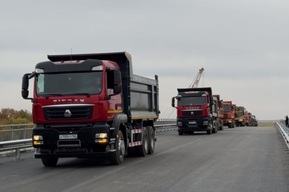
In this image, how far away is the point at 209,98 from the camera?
35750 millimetres

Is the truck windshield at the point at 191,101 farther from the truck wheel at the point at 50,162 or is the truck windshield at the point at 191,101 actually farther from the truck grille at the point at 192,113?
the truck wheel at the point at 50,162

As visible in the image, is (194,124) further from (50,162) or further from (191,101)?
(50,162)

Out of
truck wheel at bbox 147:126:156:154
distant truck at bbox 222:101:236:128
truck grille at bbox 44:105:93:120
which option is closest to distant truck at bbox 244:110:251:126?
distant truck at bbox 222:101:236:128

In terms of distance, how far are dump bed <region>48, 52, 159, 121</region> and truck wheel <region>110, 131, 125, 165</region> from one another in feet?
3.61

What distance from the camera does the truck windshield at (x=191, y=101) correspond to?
35.2m

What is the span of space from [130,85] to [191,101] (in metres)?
19.9

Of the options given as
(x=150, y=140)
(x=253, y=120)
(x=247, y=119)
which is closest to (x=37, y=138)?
(x=150, y=140)

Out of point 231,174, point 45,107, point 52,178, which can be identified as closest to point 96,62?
point 45,107

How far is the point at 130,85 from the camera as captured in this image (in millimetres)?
15922

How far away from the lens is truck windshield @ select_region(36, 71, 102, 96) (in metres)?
13.9

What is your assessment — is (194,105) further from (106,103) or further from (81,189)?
(81,189)

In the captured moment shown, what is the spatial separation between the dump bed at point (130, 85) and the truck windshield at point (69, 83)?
158cm

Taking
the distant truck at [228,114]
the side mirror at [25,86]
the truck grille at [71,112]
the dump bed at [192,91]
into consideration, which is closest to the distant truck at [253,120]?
the distant truck at [228,114]

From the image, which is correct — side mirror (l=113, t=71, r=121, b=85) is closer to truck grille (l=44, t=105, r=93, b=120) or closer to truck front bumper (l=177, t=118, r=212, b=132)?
truck grille (l=44, t=105, r=93, b=120)
